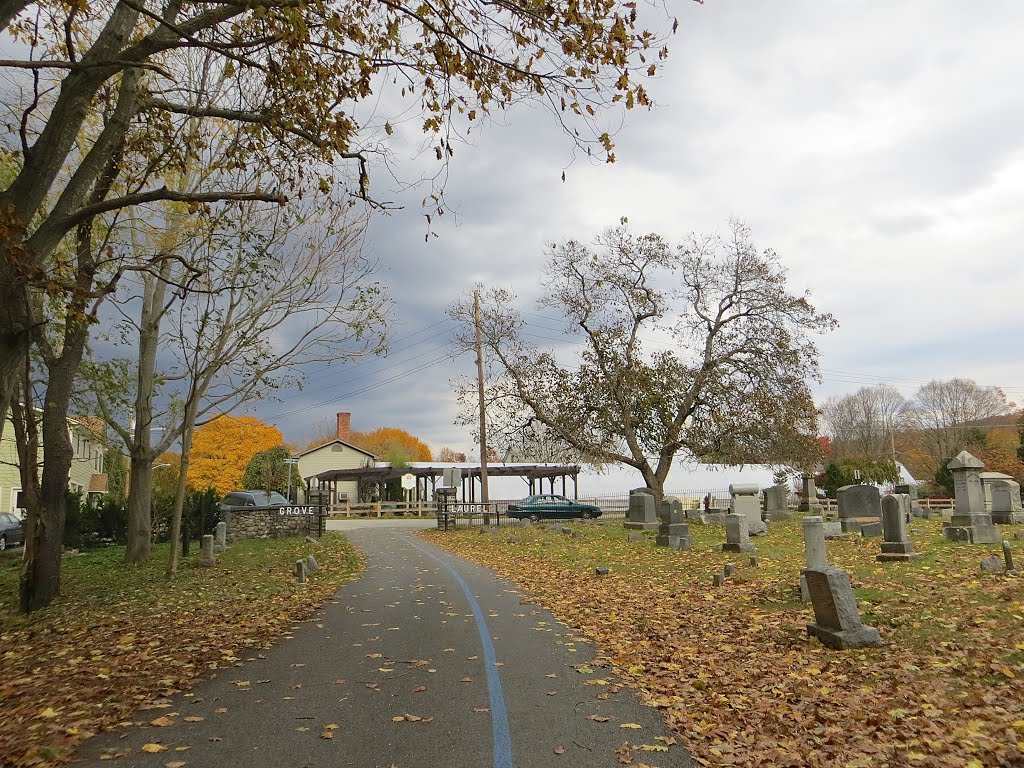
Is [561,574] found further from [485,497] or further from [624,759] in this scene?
[485,497]

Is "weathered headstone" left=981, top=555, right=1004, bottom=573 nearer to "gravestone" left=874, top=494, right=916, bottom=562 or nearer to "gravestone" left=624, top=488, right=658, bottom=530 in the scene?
"gravestone" left=874, top=494, right=916, bottom=562

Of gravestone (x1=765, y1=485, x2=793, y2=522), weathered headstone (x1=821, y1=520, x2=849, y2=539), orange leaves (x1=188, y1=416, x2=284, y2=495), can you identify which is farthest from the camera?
orange leaves (x1=188, y1=416, x2=284, y2=495)

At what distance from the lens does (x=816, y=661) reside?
7180 millimetres

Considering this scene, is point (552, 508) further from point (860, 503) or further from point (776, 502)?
point (860, 503)

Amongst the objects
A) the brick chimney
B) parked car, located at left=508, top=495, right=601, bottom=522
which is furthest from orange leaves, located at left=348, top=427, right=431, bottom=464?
parked car, located at left=508, top=495, right=601, bottom=522

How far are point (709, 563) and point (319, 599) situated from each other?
8.40m

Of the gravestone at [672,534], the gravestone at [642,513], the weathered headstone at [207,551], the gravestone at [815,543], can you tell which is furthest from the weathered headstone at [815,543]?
the gravestone at [642,513]

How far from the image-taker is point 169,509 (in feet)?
90.5

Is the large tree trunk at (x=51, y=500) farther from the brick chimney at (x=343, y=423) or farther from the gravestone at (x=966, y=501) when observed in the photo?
the brick chimney at (x=343, y=423)

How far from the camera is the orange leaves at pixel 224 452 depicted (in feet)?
194

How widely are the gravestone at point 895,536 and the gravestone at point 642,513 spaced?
11.3m

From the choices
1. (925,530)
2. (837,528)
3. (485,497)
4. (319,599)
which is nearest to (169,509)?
(485,497)

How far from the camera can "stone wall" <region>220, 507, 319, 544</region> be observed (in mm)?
28828

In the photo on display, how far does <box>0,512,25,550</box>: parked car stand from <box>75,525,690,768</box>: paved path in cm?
2229
